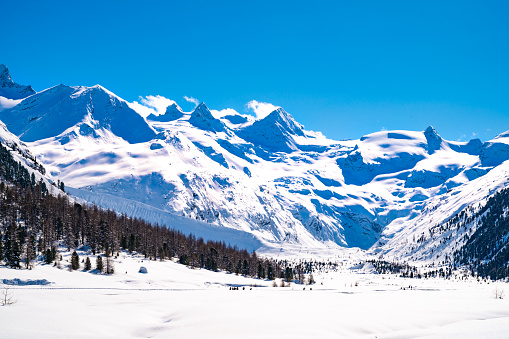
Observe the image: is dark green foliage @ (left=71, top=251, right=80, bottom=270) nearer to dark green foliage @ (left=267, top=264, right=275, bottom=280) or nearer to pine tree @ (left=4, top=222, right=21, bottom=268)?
pine tree @ (left=4, top=222, right=21, bottom=268)

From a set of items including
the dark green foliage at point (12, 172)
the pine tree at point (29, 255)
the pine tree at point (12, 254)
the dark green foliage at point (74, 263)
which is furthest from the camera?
the dark green foliage at point (12, 172)


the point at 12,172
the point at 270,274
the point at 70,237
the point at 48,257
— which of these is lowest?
the point at 270,274

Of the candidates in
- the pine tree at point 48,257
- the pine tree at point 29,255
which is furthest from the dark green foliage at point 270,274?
the pine tree at point 29,255

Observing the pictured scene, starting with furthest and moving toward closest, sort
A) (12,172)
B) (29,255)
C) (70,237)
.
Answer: (12,172) < (70,237) < (29,255)

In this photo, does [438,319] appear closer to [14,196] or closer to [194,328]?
[194,328]

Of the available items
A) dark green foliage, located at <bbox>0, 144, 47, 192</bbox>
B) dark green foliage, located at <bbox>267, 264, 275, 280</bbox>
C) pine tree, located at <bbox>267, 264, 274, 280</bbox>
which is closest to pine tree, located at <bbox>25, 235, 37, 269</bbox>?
pine tree, located at <bbox>267, 264, 274, 280</bbox>

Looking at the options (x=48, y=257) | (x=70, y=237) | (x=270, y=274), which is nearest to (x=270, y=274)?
(x=270, y=274)

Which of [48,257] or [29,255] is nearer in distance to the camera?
[29,255]

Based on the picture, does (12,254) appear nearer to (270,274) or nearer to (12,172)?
(270,274)

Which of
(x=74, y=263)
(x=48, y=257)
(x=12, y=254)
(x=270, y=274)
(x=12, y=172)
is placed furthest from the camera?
(x=12, y=172)

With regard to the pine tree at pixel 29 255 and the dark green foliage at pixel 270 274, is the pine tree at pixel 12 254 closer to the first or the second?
the pine tree at pixel 29 255

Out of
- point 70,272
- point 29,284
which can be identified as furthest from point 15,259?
point 29,284

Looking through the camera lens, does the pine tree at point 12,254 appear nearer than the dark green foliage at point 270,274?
Yes

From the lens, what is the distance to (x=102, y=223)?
404 ft
